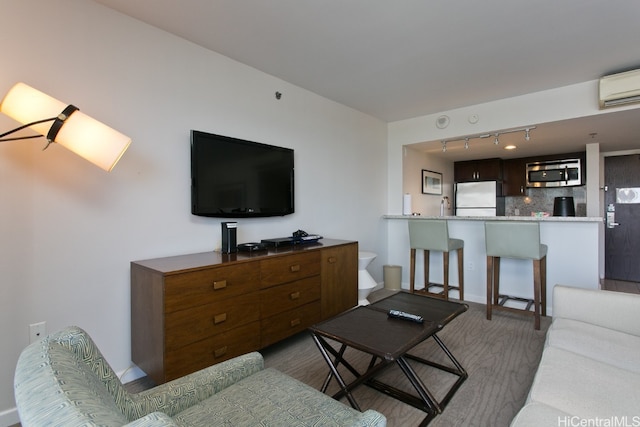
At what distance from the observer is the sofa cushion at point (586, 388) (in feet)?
3.85

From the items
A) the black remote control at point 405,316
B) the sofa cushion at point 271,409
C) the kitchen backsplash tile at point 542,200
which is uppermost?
the kitchen backsplash tile at point 542,200

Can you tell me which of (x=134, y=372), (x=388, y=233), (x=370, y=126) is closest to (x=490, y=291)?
(x=388, y=233)

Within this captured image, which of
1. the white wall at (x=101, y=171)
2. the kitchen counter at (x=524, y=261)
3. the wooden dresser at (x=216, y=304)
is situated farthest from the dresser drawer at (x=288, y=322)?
the kitchen counter at (x=524, y=261)

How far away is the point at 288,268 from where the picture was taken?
2.51m

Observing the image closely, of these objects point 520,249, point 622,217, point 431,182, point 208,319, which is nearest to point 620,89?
point 520,249

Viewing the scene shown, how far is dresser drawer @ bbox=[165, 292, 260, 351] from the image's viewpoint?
184 centimetres

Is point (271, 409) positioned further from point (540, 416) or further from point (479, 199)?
point (479, 199)

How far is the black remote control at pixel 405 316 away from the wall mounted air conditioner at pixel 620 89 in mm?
2901

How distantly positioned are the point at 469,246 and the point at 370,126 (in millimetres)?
2082

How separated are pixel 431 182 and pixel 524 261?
7.61ft

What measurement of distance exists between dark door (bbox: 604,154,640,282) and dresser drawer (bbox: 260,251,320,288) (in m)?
5.31

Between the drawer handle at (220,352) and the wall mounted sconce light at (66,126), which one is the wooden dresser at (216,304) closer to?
the drawer handle at (220,352)

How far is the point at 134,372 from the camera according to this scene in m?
2.19

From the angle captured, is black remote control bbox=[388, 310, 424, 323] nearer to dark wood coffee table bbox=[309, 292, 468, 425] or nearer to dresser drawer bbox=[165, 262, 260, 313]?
dark wood coffee table bbox=[309, 292, 468, 425]
